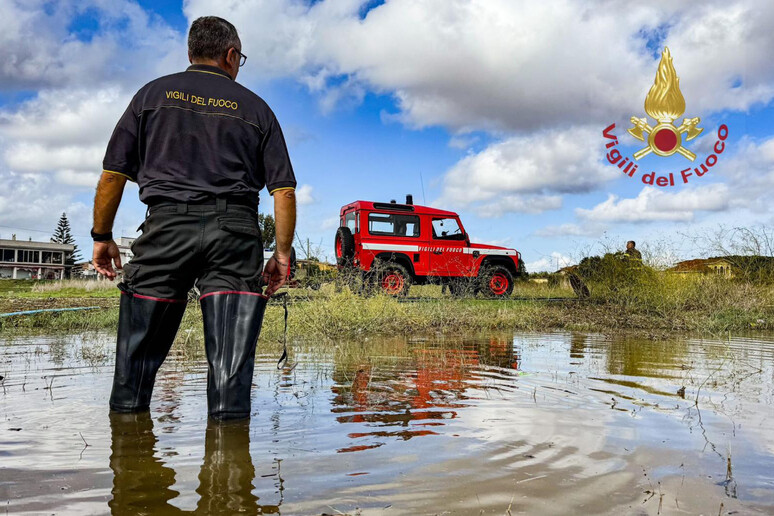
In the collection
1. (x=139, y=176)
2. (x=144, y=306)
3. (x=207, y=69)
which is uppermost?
(x=207, y=69)

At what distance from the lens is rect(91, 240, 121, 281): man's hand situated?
3.29 m

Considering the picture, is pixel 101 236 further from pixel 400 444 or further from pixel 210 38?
pixel 400 444

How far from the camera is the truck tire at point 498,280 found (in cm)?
1642

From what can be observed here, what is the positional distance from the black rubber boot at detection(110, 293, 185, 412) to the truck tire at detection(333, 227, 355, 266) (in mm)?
11443

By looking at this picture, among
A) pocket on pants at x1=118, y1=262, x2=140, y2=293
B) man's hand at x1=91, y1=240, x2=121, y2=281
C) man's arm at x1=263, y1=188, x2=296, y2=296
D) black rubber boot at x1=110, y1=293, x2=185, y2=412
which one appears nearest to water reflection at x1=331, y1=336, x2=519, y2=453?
man's arm at x1=263, y1=188, x2=296, y2=296

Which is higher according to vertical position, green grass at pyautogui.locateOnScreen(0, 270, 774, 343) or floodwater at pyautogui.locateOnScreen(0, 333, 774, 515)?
green grass at pyautogui.locateOnScreen(0, 270, 774, 343)

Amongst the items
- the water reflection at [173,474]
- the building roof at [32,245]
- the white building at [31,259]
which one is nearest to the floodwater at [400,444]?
the water reflection at [173,474]

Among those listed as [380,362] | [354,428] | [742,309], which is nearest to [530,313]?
[742,309]

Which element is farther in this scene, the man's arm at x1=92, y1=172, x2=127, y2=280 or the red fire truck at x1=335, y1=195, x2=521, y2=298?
the red fire truck at x1=335, y1=195, x2=521, y2=298

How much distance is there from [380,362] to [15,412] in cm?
286

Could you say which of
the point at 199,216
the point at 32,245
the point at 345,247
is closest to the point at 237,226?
the point at 199,216

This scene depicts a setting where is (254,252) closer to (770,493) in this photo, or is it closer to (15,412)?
(15,412)

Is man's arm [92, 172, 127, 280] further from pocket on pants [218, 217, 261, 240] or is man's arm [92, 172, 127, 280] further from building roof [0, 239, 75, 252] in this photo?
building roof [0, 239, 75, 252]

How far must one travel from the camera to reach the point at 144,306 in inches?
123
